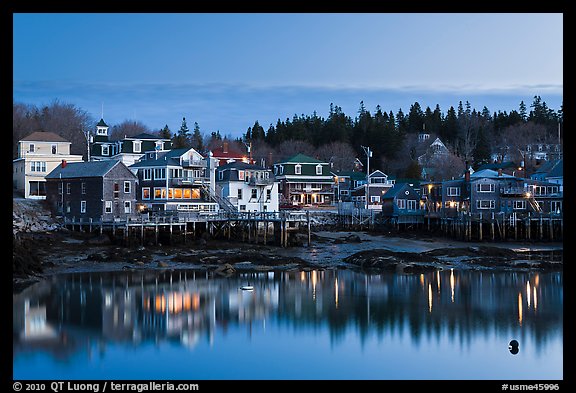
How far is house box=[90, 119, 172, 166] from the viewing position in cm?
7588

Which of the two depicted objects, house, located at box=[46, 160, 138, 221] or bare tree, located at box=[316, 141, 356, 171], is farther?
bare tree, located at box=[316, 141, 356, 171]

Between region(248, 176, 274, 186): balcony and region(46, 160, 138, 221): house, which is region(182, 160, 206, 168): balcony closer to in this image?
region(248, 176, 274, 186): balcony

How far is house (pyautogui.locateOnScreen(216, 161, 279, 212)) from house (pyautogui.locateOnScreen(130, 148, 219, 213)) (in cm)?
416

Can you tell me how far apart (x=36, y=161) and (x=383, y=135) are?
63.5 meters

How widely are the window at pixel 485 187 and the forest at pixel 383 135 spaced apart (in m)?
30.3

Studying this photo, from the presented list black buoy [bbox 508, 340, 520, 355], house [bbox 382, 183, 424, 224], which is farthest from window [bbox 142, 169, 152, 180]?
black buoy [bbox 508, 340, 520, 355]

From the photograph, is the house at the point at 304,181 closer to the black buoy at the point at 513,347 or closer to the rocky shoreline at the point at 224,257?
the rocky shoreline at the point at 224,257

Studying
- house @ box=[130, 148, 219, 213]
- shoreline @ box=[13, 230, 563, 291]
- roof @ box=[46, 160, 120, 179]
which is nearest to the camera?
shoreline @ box=[13, 230, 563, 291]

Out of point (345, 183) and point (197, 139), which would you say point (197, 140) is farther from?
point (345, 183)

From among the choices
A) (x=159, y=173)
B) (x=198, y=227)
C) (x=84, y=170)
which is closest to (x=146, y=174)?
(x=159, y=173)

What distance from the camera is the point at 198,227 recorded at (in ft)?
193

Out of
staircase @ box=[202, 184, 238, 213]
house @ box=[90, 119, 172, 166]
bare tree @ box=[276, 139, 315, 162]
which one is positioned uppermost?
bare tree @ box=[276, 139, 315, 162]
